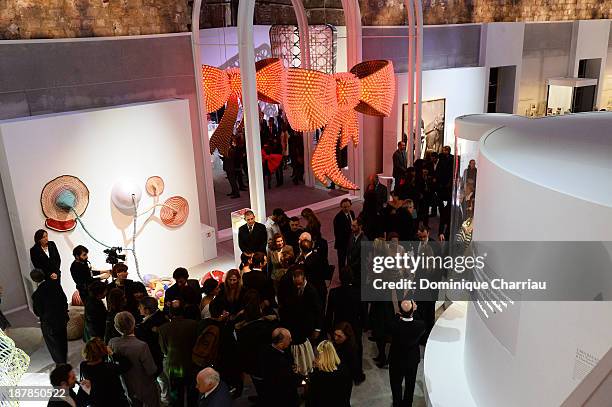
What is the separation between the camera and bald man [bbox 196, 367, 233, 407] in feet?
12.1

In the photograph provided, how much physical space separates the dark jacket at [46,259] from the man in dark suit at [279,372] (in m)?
3.28

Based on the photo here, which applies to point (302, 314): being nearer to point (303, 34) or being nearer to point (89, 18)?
point (89, 18)

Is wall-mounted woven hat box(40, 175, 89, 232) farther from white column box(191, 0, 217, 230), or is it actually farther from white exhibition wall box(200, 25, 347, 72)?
white exhibition wall box(200, 25, 347, 72)

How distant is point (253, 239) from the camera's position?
6820 millimetres

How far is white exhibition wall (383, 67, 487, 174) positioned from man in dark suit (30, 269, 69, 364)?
775 centimetres

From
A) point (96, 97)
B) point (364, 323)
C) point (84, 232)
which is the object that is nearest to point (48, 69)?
point (96, 97)

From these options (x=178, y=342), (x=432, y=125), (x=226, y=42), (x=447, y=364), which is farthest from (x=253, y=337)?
(x=226, y=42)

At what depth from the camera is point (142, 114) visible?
7430 mm

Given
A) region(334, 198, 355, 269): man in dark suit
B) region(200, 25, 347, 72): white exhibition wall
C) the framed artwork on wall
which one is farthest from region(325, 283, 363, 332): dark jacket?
region(200, 25, 347, 72): white exhibition wall

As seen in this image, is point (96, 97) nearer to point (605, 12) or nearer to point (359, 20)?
point (359, 20)

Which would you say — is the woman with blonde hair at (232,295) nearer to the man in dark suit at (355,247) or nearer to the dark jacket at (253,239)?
the man in dark suit at (355,247)

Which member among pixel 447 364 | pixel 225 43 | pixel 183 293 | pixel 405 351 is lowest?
pixel 447 364

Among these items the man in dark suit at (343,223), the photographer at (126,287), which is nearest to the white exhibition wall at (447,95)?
the man in dark suit at (343,223)

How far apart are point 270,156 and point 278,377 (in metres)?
7.41
